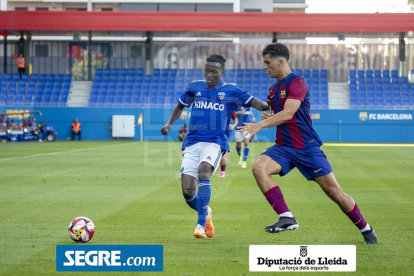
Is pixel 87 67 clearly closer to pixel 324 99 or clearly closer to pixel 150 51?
pixel 150 51

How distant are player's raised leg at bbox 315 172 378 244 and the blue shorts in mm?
89

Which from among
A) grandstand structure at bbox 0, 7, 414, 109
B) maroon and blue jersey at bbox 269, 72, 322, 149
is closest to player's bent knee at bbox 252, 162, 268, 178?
maroon and blue jersey at bbox 269, 72, 322, 149

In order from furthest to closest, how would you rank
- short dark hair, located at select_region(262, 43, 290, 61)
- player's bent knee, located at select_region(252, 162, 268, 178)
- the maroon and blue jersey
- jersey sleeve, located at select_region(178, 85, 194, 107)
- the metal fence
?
the metal fence < jersey sleeve, located at select_region(178, 85, 194, 107) < short dark hair, located at select_region(262, 43, 290, 61) < the maroon and blue jersey < player's bent knee, located at select_region(252, 162, 268, 178)

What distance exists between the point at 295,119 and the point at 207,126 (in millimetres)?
1537

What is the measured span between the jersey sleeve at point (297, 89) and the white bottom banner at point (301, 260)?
81.1 inches

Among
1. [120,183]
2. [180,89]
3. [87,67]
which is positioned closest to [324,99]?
[180,89]

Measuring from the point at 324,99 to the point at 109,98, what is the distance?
49.7 feet

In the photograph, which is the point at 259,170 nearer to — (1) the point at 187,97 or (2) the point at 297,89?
(2) the point at 297,89

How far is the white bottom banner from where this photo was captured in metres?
7.09

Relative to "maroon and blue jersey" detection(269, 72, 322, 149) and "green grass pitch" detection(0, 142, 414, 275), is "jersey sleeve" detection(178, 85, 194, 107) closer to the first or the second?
"maroon and blue jersey" detection(269, 72, 322, 149)

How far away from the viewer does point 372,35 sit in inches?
1970

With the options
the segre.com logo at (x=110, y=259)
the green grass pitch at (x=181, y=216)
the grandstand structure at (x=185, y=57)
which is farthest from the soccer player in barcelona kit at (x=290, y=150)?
the grandstand structure at (x=185, y=57)

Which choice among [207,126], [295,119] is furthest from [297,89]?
[207,126]

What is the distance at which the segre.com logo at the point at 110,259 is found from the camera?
23.3 feet
